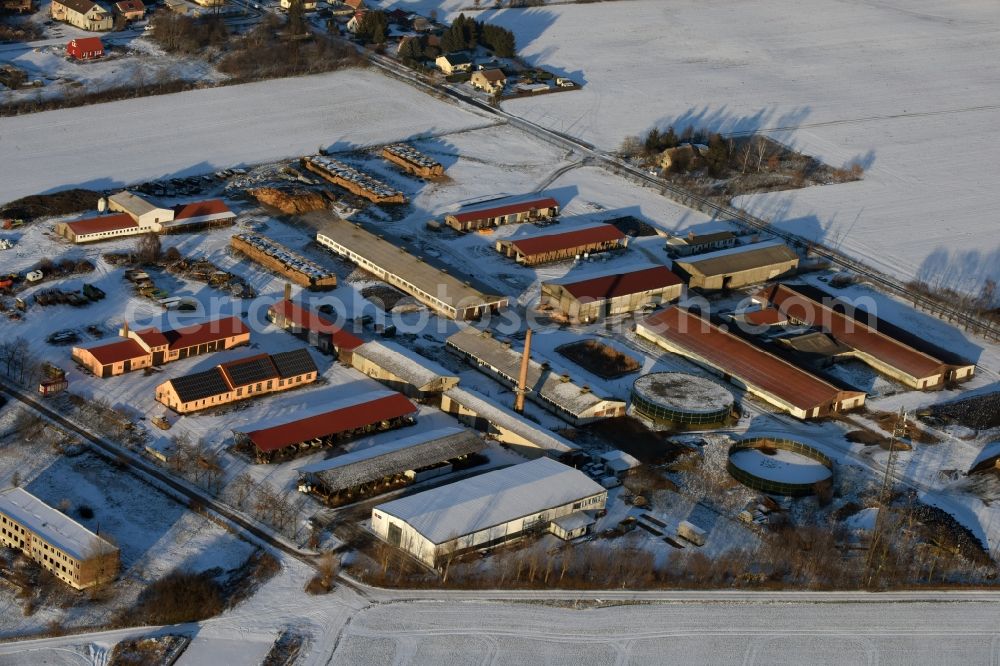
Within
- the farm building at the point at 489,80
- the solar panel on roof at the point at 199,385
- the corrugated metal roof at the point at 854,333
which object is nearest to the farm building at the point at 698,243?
the corrugated metal roof at the point at 854,333

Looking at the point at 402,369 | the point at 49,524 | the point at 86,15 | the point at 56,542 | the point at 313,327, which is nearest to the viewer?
the point at 56,542

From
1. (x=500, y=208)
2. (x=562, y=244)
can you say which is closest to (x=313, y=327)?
(x=562, y=244)

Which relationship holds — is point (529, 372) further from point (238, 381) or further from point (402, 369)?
point (238, 381)

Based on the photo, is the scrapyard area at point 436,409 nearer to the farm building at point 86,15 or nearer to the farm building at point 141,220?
the farm building at point 141,220

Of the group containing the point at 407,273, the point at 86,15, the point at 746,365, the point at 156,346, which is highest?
the point at 86,15

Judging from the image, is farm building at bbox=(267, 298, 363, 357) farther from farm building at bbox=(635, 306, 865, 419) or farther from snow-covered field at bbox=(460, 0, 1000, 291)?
snow-covered field at bbox=(460, 0, 1000, 291)

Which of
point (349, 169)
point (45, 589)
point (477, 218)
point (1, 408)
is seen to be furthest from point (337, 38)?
point (45, 589)
